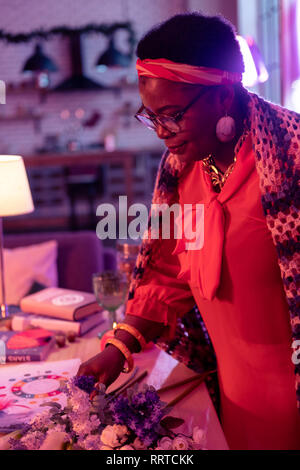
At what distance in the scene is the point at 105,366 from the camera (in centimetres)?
104

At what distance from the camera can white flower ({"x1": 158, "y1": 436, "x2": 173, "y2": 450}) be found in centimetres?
77

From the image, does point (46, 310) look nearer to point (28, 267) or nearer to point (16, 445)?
point (16, 445)

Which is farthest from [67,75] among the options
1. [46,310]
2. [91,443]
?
[91,443]

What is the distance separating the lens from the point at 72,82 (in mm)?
7984

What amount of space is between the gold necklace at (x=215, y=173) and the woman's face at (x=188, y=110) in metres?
0.09

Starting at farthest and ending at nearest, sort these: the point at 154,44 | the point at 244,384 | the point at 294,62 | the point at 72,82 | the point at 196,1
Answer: the point at 72,82 → the point at 196,1 → the point at 294,62 → the point at 244,384 → the point at 154,44

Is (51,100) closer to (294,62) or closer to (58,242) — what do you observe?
(294,62)

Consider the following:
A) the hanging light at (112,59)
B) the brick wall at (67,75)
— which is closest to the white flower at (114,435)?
the hanging light at (112,59)

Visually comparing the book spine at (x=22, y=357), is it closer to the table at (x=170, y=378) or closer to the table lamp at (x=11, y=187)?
the table at (x=170, y=378)

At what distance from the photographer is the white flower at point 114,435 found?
747 millimetres

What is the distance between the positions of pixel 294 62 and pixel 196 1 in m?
3.77

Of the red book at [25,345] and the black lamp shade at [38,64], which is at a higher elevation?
the black lamp shade at [38,64]

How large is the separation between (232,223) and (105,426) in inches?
18.2

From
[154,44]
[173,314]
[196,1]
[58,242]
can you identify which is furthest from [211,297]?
[196,1]
